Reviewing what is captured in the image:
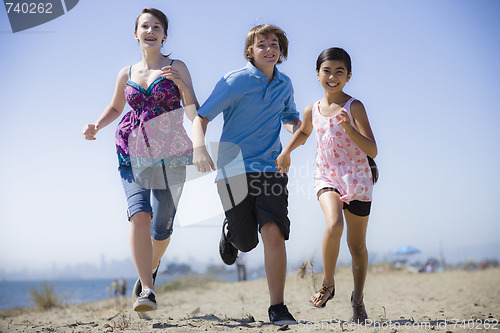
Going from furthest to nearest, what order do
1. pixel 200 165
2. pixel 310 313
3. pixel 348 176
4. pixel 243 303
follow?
1. pixel 243 303
2. pixel 310 313
3. pixel 348 176
4. pixel 200 165

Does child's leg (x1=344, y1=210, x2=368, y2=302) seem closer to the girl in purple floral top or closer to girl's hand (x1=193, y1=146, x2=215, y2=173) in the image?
girl's hand (x1=193, y1=146, x2=215, y2=173)

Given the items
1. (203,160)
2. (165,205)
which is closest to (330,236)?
(203,160)

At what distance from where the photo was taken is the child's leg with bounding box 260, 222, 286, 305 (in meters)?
3.88

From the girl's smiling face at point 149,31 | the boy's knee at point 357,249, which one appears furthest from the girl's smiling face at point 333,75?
the girl's smiling face at point 149,31

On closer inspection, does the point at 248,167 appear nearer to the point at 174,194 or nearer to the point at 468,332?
the point at 174,194

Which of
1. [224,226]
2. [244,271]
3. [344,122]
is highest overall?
[344,122]

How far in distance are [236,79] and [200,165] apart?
2.65 ft

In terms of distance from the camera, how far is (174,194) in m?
4.39

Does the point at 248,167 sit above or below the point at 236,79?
→ below

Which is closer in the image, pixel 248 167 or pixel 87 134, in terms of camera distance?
pixel 248 167

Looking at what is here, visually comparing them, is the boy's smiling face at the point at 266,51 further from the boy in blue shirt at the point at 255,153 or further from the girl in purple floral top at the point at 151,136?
the girl in purple floral top at the point at 151,136

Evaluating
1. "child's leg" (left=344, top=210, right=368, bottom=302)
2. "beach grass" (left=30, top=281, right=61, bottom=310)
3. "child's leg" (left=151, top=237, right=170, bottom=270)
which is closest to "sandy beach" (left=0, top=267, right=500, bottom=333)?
"beach grass" (left=30, top=281, right=61, bottom=310)

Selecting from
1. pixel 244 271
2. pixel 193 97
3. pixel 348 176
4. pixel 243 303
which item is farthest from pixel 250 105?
pixel 244 271

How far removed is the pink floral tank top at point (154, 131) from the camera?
4.22m
